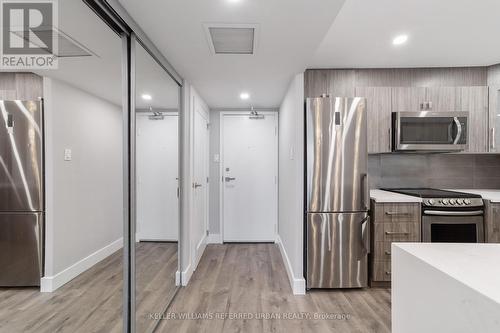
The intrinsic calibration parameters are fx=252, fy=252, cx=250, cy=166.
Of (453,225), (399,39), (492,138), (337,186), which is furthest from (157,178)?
(492,138)

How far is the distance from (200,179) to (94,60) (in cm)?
225

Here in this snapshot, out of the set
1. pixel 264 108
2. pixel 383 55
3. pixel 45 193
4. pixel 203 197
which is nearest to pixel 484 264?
pixel 45 193

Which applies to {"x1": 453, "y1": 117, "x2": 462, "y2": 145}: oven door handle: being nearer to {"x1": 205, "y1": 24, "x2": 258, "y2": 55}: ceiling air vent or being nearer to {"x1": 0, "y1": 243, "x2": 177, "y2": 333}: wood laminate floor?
{"x1": 205, "y1": 24, "x2": 258, "y2": 55}: ceiling air vent

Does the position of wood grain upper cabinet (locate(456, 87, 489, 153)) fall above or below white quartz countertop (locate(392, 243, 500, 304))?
above

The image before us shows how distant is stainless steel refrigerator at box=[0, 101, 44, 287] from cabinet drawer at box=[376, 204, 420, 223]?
2.74m

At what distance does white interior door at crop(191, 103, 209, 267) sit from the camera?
10.3ft

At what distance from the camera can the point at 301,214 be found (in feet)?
8.57

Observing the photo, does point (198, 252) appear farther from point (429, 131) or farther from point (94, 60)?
point (429, 131)

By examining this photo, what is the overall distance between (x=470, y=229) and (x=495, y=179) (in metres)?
1.13

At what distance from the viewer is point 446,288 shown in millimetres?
788

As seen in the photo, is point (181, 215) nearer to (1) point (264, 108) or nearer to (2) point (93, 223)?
(2) point (93, 223)

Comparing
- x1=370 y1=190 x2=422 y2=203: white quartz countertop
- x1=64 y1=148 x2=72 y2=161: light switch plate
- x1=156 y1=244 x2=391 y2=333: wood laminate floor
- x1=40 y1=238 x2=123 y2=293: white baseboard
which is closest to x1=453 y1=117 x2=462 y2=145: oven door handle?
x1=370 y1=190 x2=422 y2=203: white quartz countertop

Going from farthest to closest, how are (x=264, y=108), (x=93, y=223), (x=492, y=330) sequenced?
(x=264, y=108) < (x=93, y=223) < (x=492, y=330)

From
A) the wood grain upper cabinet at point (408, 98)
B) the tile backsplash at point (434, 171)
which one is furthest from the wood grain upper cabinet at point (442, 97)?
the tile backsplash at point (434, 171)
